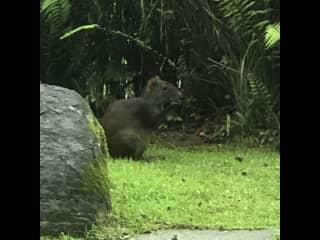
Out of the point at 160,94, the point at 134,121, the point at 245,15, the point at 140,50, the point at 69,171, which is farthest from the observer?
the point at 140,50

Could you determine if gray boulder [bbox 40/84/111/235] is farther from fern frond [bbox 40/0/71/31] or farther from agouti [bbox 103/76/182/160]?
fern frond [bbox 40/0/71/31]

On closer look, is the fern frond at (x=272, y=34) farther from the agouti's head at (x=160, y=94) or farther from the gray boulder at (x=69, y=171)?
the gray boulder at (x=69, y=171)

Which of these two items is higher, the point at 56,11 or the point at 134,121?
the point at 56,11

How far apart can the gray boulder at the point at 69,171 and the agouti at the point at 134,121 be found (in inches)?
122

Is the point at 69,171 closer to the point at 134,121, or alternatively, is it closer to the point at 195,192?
the point at 195,192

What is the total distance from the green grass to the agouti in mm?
361

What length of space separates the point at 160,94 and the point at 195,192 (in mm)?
3120

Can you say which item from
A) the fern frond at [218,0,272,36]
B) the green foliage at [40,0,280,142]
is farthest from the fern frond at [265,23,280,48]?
the green foliage at [40,0,280,142]

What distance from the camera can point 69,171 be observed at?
18.4 feet

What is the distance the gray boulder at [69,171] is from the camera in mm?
5516

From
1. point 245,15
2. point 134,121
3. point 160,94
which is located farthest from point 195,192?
point 245,15
